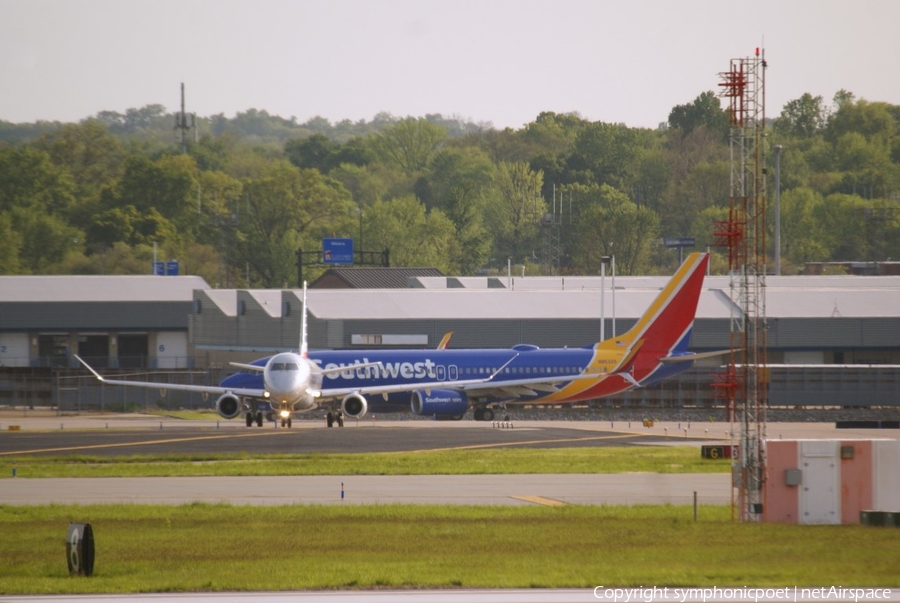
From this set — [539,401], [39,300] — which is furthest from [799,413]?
[39,300]

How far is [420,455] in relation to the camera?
47281 mm

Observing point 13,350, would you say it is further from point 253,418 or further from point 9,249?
point 9,249

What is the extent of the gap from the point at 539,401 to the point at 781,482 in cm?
3900

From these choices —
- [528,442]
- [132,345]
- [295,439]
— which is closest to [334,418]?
[295,439]

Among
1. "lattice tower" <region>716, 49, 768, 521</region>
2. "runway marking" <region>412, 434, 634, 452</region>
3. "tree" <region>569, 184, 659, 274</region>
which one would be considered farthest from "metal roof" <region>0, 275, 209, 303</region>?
"lattice tower" <region>716, 49, 768, 521</region>

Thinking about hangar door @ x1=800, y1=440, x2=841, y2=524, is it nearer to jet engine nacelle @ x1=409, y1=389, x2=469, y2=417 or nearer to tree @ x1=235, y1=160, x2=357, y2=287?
jet engine nacelle @ x1=409, y1=389, x2=469, y2=417

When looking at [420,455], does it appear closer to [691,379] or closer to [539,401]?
[539,401]

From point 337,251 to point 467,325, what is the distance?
39241 millimetres

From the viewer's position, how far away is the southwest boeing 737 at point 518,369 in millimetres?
66062

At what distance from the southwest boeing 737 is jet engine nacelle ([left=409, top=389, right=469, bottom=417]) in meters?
0.05

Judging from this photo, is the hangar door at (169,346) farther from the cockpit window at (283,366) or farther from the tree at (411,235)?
the tree at (411,235)

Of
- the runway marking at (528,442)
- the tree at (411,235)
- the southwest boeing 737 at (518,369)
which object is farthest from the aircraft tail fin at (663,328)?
the tree at (411,235)

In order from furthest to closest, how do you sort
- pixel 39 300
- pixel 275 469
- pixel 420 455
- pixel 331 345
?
pixel 39 300 → pixel 331 345 → pixel 420 455 → pixel 275 469

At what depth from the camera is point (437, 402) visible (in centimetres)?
6638
